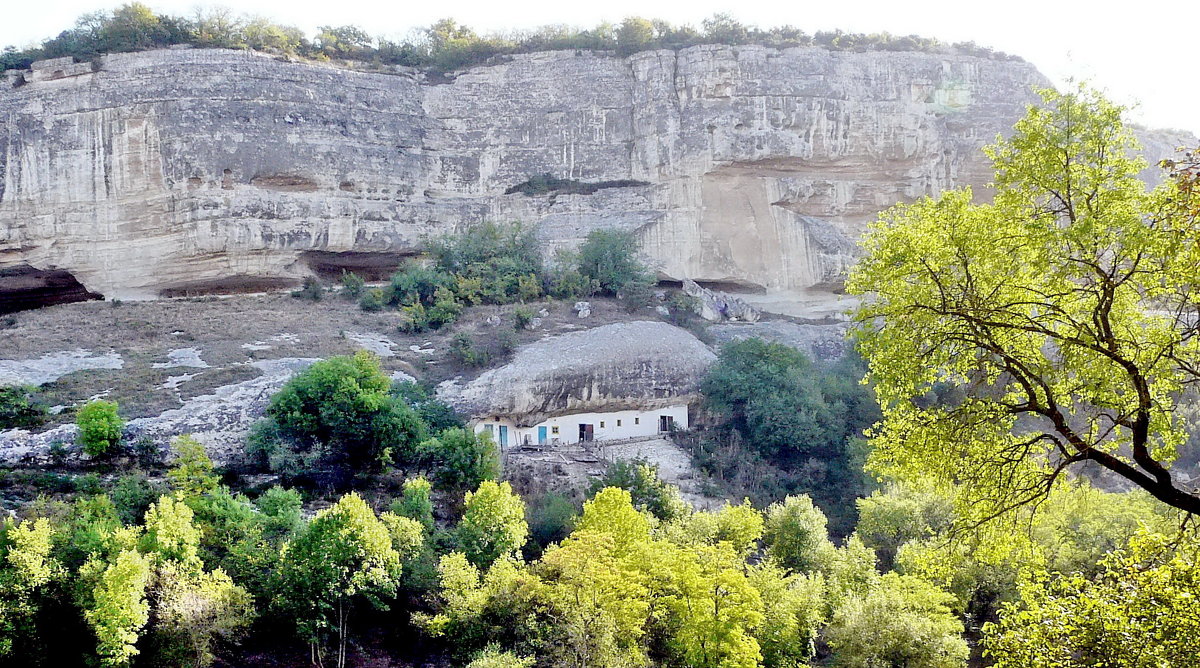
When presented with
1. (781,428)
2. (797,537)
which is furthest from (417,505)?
(781,428)

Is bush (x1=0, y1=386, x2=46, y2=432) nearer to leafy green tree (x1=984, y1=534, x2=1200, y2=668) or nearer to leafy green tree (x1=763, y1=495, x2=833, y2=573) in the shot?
leafy green tree (x1=763, y1=495, x2=833, y2=573)

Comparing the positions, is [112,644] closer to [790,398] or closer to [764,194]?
[790,398]

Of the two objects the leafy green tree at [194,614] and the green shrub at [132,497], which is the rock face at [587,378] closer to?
the green shrub at [132,497]

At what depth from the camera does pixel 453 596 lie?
1460 centimetres

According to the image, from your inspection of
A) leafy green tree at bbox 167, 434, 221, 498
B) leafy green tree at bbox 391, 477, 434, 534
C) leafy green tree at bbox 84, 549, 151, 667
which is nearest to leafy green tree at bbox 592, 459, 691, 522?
leafy green tree at bbox 391, 477, 434, 534

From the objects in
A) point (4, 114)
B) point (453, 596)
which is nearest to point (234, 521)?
point (453, 596)

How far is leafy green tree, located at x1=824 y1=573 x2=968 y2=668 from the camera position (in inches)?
535

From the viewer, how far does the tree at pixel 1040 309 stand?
5680mm

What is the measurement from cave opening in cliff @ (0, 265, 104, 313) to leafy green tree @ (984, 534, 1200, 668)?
34.7 metres

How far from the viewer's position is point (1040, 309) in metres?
6.42

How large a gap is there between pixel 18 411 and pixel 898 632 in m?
20.4

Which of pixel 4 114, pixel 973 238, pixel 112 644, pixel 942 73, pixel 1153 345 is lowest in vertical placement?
pixel 112 644

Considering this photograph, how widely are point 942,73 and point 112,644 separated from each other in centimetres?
3590

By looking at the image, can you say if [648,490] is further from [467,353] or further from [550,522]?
[467,353]
